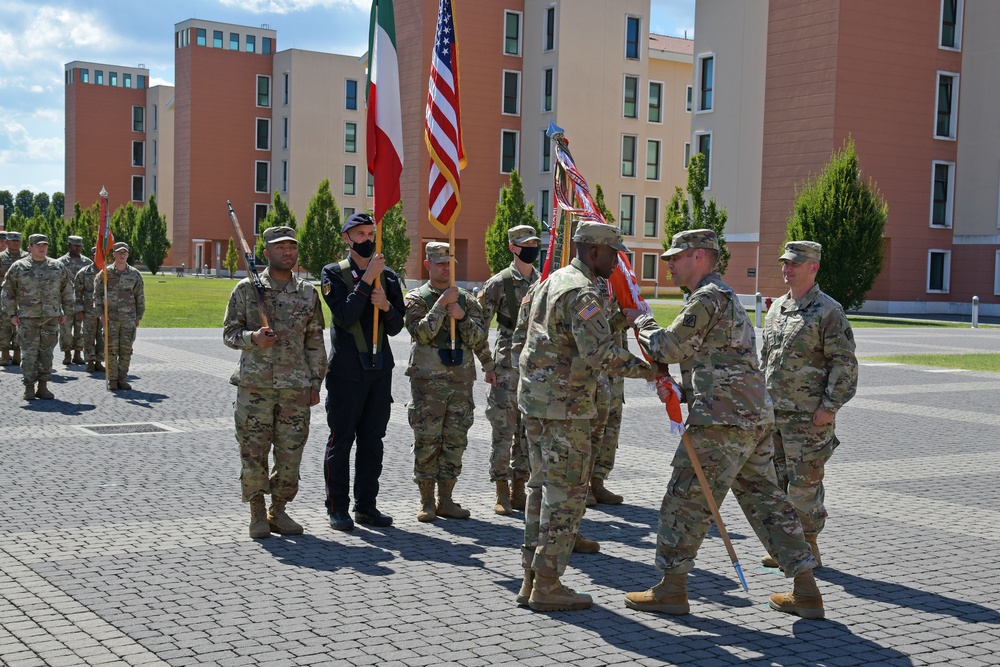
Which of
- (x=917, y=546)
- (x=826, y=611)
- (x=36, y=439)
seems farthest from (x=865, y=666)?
(x=36, y=439)

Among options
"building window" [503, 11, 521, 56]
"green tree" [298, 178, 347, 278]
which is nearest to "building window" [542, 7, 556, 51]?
"building window" [503, 11, 521, 56]

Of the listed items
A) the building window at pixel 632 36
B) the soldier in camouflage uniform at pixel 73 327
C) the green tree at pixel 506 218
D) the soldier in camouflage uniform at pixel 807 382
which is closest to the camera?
the soldier in camouflage uniform at pixel 807 382

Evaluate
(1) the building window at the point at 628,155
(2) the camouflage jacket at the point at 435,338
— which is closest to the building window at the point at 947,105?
(1) the building window at the point at 628,155

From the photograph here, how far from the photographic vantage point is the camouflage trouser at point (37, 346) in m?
15.3

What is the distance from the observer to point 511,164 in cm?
6869

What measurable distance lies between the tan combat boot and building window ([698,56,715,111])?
5024 cm

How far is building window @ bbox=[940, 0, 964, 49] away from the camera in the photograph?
52044mm

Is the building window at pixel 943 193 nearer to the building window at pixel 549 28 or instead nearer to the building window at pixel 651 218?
the building window at pixel 651 218

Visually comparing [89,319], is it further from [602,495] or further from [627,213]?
[627,213]

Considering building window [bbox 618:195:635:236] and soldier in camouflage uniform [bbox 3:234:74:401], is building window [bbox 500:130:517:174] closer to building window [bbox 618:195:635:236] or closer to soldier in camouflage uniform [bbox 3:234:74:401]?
building window [bbox 618:195:635:236]

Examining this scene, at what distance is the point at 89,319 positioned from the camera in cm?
1923

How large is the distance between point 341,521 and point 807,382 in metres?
3.53

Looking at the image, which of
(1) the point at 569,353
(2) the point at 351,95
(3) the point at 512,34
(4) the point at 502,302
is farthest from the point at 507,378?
(2) the point at 351,95

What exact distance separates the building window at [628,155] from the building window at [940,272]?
73.1 ft
